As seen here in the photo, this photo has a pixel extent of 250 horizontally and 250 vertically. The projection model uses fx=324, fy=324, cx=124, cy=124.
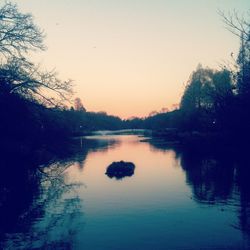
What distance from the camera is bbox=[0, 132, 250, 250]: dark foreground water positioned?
44.8 feet

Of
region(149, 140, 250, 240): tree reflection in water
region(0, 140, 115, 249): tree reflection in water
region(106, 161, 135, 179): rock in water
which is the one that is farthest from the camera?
region(106, 161, 135, 179): rock in water

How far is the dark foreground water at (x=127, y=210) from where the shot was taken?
13.7m

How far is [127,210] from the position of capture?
18.6 m

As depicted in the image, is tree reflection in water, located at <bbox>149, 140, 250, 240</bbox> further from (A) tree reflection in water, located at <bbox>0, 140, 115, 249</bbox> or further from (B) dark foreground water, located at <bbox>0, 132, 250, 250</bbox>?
(A) tree reflection in water, located at <bbox>0, 140, 115, 249</bbox>

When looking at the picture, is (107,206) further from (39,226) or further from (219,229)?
(219,229)

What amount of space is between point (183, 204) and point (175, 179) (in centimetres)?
853

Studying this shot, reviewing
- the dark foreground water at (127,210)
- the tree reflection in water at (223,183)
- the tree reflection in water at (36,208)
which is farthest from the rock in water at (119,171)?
the tree reflection in water at (223,183)

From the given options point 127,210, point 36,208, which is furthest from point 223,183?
point 36,208

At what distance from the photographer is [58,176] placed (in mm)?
30172

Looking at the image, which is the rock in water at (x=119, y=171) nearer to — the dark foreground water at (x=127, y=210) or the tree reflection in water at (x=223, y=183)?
the dark foreground water at (x=127, y=210)

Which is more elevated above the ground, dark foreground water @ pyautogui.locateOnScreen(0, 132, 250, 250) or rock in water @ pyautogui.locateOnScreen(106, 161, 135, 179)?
rock in water @ pyautogui.locateOnScreen(106, 161, 135, 179)

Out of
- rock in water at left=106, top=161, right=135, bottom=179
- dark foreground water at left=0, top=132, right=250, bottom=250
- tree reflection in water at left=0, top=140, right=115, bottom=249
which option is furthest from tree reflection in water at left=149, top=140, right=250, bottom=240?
tree reflection in water at left=0, top=140, right=115, bottom=249

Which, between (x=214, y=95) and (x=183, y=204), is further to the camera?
(x=183, y=204)

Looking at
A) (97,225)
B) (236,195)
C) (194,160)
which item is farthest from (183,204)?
(194,160)
